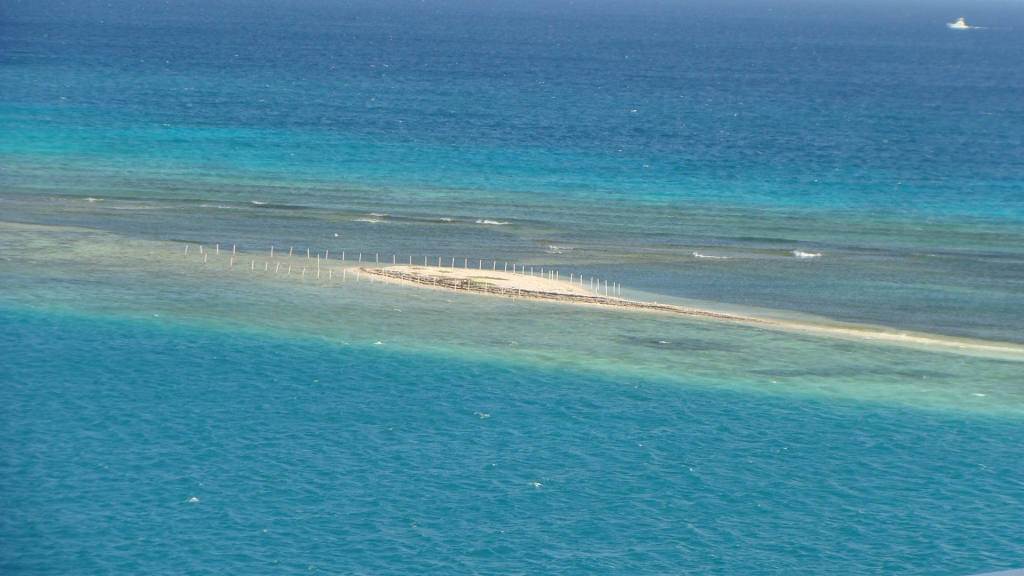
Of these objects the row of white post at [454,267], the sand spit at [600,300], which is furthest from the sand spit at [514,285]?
the row of white post at [454,267]

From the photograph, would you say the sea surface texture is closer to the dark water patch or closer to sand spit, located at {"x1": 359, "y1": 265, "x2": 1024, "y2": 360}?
the dark water patch

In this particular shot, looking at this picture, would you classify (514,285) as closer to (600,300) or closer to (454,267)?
(600,300)

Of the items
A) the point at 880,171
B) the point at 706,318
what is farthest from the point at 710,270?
the point at 880,171

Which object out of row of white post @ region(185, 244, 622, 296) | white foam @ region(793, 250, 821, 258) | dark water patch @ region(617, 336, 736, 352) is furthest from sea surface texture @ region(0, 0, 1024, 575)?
white foam @ region(793, 250, 821, 258)

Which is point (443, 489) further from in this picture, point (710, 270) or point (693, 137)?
point (693, 137)

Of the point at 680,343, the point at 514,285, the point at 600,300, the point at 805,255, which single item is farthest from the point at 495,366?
the point at 805,255

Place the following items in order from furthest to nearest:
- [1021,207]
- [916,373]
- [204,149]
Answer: [204,149] → [1021,207] → [916,373]
